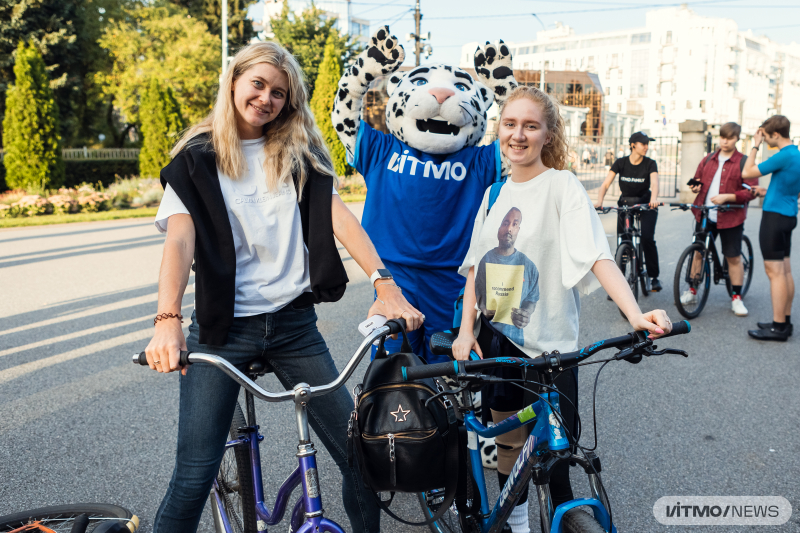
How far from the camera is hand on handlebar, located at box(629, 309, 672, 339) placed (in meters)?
1.77

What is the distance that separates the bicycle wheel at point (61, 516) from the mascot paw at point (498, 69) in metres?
3.04

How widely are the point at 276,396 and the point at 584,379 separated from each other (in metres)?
3.55

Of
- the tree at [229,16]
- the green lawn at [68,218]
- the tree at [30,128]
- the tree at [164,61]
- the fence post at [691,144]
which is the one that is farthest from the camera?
the tree at [229,16]

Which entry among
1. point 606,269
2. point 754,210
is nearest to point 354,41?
point 754,210

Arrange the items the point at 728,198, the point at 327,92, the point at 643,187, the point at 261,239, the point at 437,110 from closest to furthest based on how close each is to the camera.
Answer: the point at 261,239 < the point at 437,110 < the point at 728,198 < the point at 643,187 < the point at 327,92

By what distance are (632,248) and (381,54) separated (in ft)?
13.1

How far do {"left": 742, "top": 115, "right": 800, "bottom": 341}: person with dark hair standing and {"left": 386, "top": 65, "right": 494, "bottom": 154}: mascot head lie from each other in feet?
10.5

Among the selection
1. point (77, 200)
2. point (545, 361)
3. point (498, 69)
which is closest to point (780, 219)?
point (498, 69)

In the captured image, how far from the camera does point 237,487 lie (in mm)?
2398

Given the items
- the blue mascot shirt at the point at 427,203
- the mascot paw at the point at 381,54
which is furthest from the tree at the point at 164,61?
the blue mascot shirt at the point at 427,203

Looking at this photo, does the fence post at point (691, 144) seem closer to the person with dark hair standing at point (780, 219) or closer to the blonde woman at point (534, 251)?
the person with dark hair standing at point (780, 219)

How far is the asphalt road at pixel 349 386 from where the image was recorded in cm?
314

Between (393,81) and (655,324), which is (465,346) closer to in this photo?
(655,324)

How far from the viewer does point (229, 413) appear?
6.68 feet
